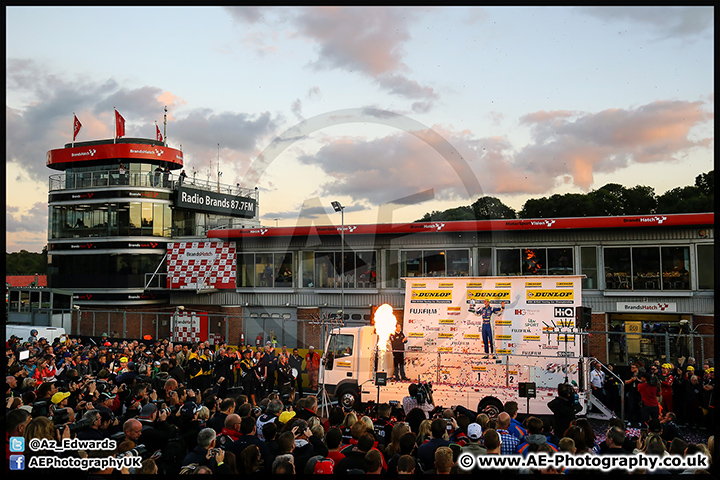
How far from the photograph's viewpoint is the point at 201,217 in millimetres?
39000

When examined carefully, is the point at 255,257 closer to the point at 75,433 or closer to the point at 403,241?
the point at 403,241

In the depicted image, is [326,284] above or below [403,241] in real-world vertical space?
below

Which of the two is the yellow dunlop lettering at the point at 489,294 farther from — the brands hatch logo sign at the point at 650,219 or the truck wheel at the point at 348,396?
the brands hatch logo sign at the point at 650,219

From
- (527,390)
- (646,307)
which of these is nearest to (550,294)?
(527,390)

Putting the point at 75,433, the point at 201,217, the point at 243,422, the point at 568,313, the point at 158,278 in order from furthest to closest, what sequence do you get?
1. the point at 201,217
2. the point at 158,278
3. the point at 568,313
4. the point at 75,433
5. the point at 243,422

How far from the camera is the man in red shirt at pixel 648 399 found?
12.7 metres

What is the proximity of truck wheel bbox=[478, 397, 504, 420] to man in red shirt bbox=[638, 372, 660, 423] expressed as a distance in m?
3.46

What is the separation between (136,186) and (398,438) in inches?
1305

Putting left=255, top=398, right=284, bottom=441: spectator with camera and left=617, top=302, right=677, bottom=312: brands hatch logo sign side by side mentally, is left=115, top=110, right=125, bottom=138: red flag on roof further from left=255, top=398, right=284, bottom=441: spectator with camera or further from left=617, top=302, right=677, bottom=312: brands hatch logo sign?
left=255, top=398, right=284, bottom=441: spectator with camera

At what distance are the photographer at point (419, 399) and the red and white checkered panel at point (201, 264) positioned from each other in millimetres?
21244

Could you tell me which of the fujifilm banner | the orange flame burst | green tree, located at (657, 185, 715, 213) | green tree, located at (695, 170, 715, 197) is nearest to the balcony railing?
the fujifilm banner

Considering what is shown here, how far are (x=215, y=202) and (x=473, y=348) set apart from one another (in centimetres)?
2722

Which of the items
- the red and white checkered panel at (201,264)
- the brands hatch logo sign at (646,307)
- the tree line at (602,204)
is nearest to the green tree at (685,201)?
the tree line at (602,204)

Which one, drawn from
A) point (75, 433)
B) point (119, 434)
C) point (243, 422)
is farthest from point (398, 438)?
point (75, 433)
